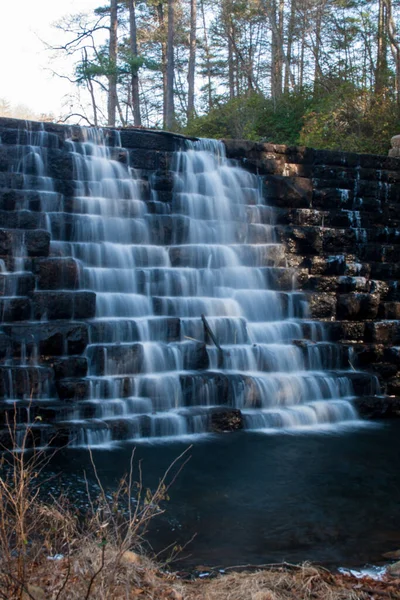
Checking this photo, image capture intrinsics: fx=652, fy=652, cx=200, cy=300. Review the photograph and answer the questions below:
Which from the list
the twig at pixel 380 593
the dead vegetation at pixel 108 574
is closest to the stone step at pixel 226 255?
the dead vegetation at pixel 108 574

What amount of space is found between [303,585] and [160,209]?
11.6 meters

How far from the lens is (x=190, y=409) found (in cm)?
1098

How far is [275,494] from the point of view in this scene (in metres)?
7.98

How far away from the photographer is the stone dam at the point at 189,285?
35.1 ft

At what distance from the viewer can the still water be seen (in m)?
6.35

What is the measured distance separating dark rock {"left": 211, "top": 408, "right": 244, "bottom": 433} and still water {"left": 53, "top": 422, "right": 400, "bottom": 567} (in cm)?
29

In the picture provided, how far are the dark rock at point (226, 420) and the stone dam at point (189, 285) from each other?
0.03 metres

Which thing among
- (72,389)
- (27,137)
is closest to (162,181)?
(27,137)

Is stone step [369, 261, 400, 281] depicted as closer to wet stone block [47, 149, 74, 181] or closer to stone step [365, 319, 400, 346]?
stone step [365, 319, 400, 346]

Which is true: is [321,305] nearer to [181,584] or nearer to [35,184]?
[35,184]

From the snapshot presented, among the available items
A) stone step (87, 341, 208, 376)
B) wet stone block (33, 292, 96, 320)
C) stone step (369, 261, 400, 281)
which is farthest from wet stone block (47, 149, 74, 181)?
stone step (369, 261, 400, 281)

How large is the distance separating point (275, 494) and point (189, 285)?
643 cm

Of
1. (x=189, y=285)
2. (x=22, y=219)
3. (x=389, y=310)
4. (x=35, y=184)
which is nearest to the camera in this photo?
(x=22, y=219)

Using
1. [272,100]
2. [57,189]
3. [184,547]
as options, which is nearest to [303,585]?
[184,547]
